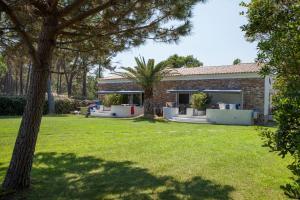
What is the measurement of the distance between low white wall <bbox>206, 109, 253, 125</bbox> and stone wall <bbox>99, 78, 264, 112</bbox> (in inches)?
120

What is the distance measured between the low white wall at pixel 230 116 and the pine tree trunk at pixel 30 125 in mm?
22353

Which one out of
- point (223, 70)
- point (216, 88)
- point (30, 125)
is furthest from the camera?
point (223, 70)

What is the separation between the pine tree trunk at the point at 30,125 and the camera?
6762 millimetres

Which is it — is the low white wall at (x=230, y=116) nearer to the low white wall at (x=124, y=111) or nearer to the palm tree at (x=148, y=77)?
the palm tree at (x=148, y=77)

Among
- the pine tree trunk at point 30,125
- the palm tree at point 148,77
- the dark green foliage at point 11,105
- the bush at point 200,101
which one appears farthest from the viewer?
the dark green foliage at point 11,105

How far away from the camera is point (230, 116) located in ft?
90.6

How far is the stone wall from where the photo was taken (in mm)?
29578

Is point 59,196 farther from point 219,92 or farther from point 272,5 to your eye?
point 219,92

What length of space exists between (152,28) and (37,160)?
16.9ft

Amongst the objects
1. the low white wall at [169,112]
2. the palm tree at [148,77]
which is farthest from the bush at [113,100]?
the low white wall at [169,112]

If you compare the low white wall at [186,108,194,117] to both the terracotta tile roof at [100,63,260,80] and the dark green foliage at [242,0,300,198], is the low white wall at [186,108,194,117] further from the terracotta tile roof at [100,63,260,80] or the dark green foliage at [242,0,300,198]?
the dark green foliage at [242,0,300,198]

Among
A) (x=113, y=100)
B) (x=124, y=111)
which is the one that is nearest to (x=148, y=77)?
(x=124, y=111)

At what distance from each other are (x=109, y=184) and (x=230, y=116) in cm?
2172

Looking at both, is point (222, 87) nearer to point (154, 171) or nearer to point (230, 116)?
point (230, 116)
